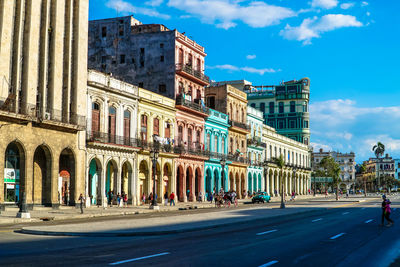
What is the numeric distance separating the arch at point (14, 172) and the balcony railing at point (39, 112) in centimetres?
226

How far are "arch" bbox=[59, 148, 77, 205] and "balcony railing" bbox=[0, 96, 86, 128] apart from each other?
92.7 inches

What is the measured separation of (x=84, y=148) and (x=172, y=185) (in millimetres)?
15762

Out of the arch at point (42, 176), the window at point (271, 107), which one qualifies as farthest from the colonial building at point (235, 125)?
the window at point (271, 107)

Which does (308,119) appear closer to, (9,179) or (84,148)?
(84,148)

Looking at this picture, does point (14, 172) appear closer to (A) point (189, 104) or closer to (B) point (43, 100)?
(B) point (43, 100)

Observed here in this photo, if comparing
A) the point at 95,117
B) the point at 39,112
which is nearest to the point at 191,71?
the point at 95,117

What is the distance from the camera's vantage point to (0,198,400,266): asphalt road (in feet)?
37.5

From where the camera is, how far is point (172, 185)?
178 ft

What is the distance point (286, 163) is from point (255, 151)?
17.9 meters

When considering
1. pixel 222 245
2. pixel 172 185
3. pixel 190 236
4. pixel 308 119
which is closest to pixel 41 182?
pixel 172 185

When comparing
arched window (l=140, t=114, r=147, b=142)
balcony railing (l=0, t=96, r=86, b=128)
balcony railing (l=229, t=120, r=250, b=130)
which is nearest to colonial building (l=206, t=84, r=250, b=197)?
balcony railing (l=229, t=120, r=250, b=130)

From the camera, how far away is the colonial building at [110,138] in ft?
137

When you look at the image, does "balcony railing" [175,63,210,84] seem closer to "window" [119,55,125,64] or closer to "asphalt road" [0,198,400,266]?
"window" [119,55,125,64]

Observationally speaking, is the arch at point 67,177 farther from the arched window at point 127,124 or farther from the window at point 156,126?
the window at point 156,126
